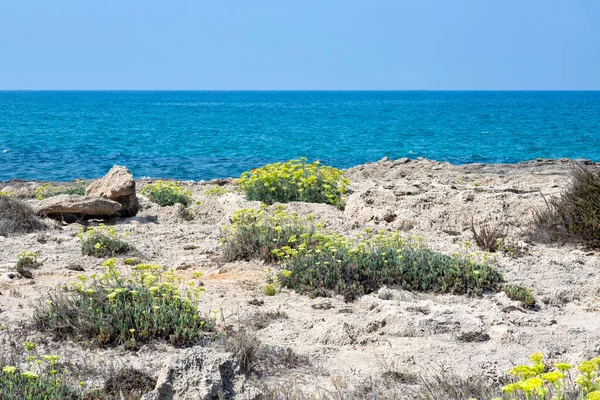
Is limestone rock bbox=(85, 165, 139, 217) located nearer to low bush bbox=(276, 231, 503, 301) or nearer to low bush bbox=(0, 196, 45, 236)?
low bush bbox=(0, 196, 45, 236)

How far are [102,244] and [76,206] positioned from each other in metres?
2.32

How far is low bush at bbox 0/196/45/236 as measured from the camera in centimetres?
1009

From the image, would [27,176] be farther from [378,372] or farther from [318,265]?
[378,372]

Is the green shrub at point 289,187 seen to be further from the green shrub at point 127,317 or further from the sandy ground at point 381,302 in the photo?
the green shrub at point 127,317

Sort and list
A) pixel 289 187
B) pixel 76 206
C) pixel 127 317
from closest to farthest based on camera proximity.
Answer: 1. pixel 127 317
2. pixel 76 206
3. pixel 289 187

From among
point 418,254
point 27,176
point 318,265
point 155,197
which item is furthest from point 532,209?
point 27,176

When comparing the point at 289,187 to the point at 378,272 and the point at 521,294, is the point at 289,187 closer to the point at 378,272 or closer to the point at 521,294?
the point at 378,272

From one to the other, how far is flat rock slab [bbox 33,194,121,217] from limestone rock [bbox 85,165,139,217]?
395 millimetres

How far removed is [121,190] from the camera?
37.7 feet

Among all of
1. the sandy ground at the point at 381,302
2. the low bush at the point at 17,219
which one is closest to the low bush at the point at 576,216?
the sandy ground at the point at 381,302

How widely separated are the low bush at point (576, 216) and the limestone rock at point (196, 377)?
5.61 metres

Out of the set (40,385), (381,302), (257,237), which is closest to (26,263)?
(257,237)

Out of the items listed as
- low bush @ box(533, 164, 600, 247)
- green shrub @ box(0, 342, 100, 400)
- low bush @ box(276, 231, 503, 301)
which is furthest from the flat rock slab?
low bush @ box(533, 164, 600, 247)

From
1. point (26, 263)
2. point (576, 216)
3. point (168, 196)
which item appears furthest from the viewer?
point (168, 196)
